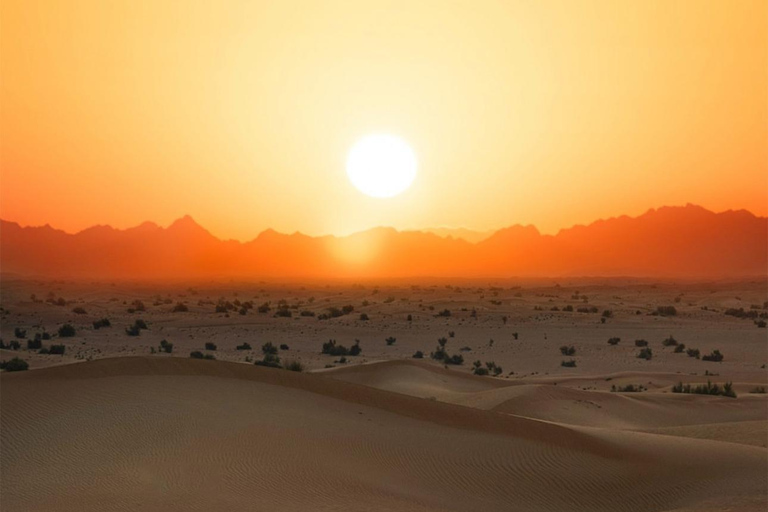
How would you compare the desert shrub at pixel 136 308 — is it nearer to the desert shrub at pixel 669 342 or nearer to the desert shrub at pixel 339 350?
the desert shrub at pixel 339 350

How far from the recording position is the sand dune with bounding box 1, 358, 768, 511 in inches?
458

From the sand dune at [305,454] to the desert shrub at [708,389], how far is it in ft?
35.5

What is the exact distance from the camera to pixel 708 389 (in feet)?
90.8

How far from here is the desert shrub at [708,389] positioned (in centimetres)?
2722

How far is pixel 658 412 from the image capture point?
24.3 meters

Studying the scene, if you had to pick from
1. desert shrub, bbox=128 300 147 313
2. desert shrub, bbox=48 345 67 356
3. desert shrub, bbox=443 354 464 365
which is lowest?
desert shrub, bbox=443 354 464 365

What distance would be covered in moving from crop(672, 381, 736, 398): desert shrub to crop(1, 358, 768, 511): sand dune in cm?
1083

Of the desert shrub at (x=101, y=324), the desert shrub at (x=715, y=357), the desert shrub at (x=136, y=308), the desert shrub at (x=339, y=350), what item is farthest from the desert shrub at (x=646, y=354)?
the desert shrub at (x=136, y=308)

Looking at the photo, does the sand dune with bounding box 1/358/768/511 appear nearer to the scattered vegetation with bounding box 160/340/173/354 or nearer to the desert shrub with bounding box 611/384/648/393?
the desert shrub with bounding box 611/384/648/393

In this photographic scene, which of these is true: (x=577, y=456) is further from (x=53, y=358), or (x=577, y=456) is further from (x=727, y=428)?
(x=53, y=358)

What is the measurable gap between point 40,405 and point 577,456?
9.83 metres

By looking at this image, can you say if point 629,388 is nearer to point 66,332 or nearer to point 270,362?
point 270,362

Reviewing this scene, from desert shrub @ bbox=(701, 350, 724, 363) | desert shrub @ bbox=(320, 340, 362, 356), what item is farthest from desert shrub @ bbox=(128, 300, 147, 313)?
desert shrub @ bbox=(701, 350, 724, 363)

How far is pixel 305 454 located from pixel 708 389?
18628 millimetres
